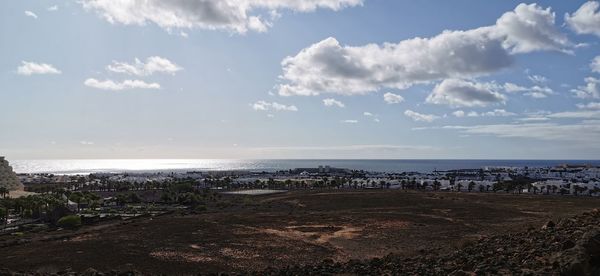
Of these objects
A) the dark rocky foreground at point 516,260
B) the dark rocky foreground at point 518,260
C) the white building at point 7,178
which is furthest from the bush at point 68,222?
the white building at point 7,178

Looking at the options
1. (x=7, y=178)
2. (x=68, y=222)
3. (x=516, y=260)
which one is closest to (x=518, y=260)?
(x=516, y=260)

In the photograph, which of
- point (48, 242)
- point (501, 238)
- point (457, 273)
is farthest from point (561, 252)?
point (48, 242)

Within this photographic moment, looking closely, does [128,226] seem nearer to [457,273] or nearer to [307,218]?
[307,218]

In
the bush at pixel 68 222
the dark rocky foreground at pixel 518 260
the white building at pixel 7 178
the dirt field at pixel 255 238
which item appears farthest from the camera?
the white building at pixel 7 178

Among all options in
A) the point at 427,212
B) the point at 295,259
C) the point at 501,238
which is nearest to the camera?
the point at 501,238

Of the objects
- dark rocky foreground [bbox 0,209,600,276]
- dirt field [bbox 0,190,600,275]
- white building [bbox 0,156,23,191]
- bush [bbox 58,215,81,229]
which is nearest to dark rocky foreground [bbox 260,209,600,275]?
dark rocky foreground [bbox 0,209,600,276]

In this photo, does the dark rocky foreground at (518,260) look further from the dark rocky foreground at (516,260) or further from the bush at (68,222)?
the bush at (68,222)
